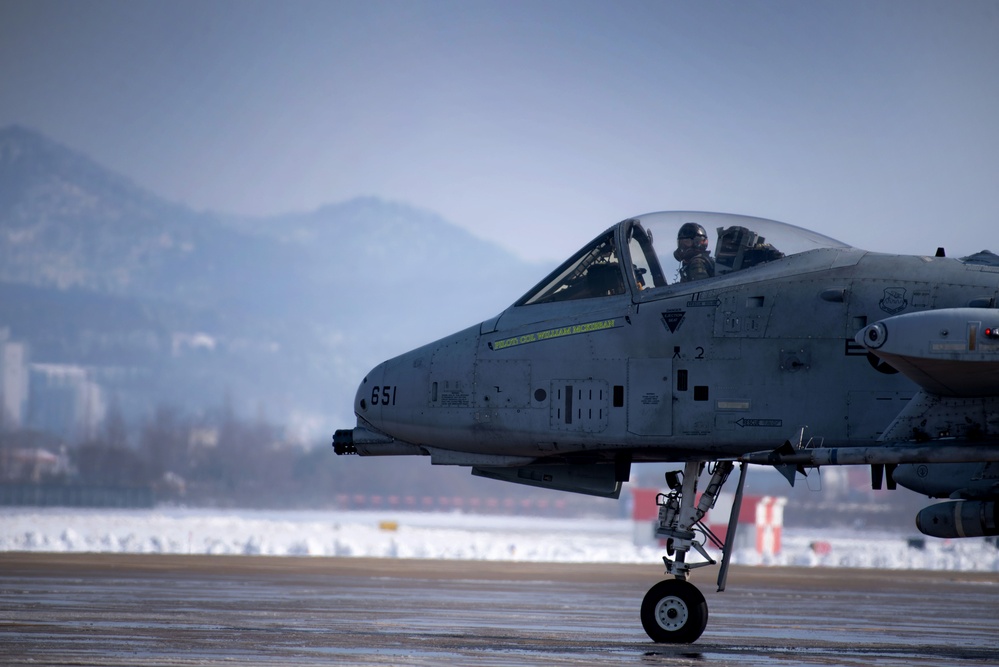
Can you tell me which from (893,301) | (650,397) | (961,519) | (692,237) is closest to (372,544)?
(650,397)

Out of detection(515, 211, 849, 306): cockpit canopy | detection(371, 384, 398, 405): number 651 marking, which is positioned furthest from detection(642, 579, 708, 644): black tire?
detection(371, 384, 398, 405): number 651 marking

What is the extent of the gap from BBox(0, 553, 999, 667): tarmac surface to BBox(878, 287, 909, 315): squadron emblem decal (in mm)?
3140

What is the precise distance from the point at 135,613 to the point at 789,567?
2469cm

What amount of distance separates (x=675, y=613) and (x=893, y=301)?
3.69 metres

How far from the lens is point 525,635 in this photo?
517 inches

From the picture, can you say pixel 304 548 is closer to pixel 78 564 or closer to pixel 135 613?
pixel 78 564

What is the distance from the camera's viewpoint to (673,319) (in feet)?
40.0

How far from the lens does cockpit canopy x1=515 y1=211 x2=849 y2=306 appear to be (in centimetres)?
1241

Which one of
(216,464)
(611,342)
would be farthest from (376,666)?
(216,464)

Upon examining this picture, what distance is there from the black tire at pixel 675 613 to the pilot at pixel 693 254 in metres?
Result: 3.05

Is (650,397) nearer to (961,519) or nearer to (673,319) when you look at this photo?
(673,319)

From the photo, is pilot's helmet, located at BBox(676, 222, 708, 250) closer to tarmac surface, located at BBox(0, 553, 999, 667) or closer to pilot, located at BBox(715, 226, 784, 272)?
pilot, located at BBox(715, 226, 784, 272)

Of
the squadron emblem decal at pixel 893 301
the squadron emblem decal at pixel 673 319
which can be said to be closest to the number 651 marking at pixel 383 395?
the squadron emblem decal at pixel 673 319

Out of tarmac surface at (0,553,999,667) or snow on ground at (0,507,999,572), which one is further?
snow on ground at (0,507,999,572)
